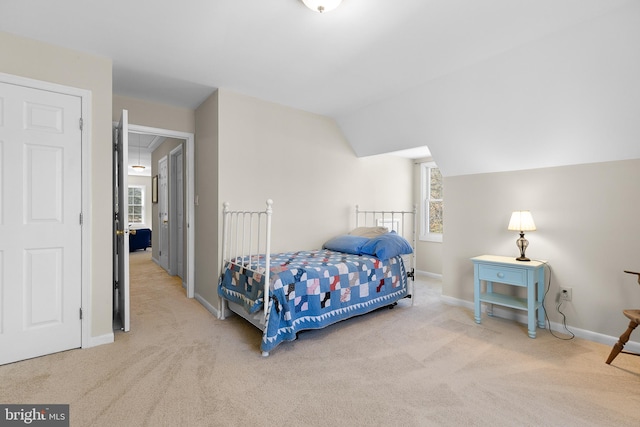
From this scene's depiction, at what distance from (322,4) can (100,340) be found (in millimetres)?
2966

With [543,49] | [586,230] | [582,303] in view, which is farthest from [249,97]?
[582,303]

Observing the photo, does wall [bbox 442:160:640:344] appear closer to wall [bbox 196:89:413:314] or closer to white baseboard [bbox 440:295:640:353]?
white baseboard [bbox 440:295:640:353]

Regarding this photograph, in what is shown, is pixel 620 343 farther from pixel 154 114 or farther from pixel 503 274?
pixel 154 114

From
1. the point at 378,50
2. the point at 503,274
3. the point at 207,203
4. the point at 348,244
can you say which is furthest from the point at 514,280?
the point at 207,203

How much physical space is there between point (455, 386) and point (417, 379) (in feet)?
0.75

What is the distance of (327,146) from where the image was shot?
409cm

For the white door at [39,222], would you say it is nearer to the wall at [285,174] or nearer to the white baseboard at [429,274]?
the wall at [285,174]

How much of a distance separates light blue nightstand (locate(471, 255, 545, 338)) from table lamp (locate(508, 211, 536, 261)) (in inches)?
5.4

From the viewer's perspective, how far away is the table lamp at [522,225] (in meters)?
2.80

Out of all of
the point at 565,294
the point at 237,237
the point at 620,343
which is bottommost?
the point at 620,343

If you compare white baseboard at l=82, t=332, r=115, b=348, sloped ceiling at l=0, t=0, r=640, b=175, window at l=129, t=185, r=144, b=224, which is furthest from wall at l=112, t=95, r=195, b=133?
window at l=129, t=185, r=144, b=224

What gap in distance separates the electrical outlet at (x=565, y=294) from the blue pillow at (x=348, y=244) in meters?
1.85

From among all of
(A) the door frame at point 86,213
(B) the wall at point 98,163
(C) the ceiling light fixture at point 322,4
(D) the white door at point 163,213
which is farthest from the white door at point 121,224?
(D) the white door at point 163,213

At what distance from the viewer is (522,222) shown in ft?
9.27
